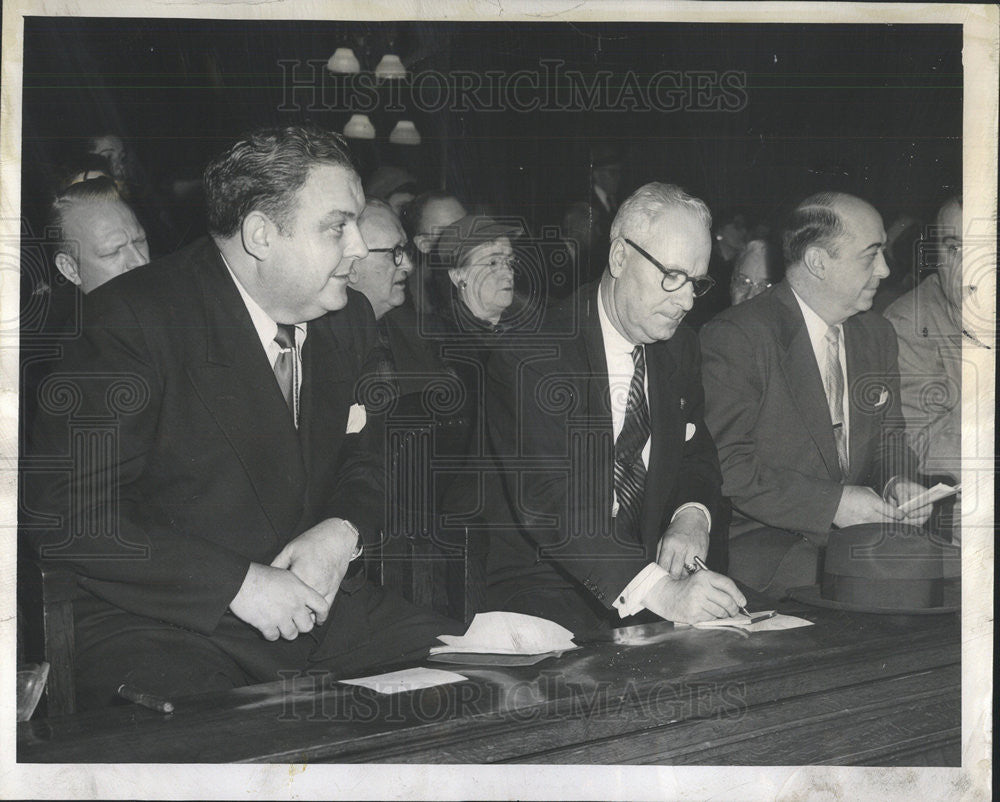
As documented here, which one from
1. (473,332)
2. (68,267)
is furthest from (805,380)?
(68,267)

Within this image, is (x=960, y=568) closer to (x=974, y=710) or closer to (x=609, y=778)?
(x=974, y=710)

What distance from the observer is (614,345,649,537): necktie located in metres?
3.55

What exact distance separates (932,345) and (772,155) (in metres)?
0.81

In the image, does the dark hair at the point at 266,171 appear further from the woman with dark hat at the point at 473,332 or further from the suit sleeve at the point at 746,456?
the suit sleeve at the point at 746,456

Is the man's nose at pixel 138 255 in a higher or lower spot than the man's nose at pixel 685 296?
higher

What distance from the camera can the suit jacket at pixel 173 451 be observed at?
128 inches

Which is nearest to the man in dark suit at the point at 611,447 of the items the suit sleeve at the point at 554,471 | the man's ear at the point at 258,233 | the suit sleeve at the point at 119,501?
the suit sleeve at the point at 554,471

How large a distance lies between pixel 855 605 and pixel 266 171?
7.46 feet

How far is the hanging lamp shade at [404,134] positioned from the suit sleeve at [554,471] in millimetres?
722

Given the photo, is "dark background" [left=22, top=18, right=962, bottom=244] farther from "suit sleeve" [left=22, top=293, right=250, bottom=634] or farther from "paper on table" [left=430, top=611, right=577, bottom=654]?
"paper on table" [left=430, top=611, right=577, bottom=654]

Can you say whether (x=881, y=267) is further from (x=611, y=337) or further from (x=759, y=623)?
(x=759, y=623)

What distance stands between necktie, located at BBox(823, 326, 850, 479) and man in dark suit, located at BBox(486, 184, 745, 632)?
49 cm

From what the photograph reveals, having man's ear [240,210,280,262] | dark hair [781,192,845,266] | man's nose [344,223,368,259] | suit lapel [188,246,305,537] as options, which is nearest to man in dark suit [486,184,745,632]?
dark hair [781,192,845,266]

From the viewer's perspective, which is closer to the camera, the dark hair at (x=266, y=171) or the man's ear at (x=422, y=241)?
the dark hair at (x=266, y=171)
